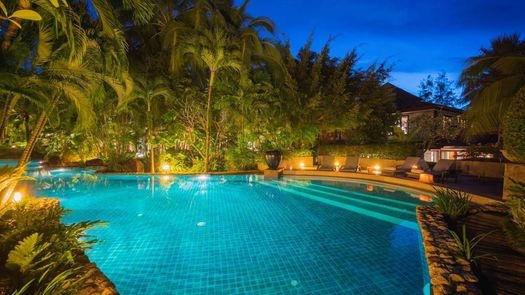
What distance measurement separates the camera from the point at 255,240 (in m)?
5.32

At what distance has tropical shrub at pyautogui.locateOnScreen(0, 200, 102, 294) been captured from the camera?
8.59ft

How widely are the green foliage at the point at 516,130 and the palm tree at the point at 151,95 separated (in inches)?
493

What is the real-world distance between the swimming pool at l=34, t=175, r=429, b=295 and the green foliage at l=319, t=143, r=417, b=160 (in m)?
4.61

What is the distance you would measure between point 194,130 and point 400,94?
2113 centimetres

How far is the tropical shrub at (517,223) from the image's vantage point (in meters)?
3.67

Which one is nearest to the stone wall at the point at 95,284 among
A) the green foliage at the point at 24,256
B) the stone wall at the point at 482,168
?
the green foliage at the point at 24,256

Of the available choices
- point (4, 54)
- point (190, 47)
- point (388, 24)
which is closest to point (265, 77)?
point (190, 47)

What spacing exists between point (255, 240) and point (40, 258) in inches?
130

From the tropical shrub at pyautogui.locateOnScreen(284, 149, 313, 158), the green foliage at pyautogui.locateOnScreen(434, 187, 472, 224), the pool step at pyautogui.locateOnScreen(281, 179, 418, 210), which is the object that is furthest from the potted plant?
the tropical shrub at pyautogui.locateOnScreen(284, 149, 313, 158)

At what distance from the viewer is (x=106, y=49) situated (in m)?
6.75

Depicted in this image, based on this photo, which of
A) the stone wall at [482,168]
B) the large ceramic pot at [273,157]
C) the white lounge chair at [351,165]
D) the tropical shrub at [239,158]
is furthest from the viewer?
the tropical shrub at [239,158]

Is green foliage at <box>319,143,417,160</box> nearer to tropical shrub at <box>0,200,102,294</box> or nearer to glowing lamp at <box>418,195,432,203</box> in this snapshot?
glowing lamp at <box>418,195,432,203</box>

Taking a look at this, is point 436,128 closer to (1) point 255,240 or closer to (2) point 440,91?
(1) point 255,240

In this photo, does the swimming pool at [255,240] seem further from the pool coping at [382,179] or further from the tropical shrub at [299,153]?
the tropical shrub at [299,153]
